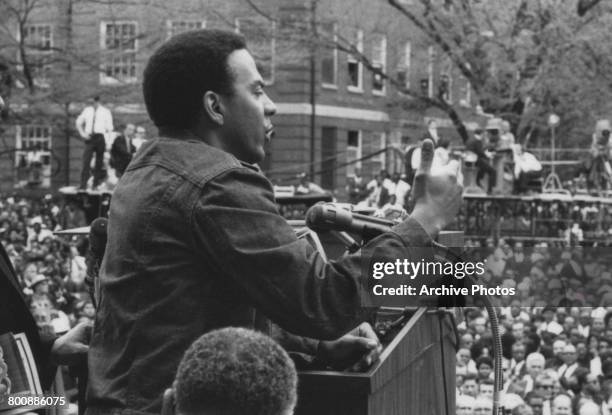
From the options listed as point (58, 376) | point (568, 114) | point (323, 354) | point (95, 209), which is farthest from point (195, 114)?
point (568, 114)

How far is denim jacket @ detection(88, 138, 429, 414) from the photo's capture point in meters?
2.71

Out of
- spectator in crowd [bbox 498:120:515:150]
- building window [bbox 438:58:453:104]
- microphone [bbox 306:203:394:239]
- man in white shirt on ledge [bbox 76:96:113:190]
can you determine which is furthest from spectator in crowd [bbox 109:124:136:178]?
microphone [bbox 306:203:394:239]

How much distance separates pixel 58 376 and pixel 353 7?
86.4 feet

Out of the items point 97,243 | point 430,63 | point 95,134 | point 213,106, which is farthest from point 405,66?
point 213,106

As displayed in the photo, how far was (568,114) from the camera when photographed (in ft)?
95.7

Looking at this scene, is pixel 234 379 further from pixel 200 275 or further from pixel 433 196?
pixel 433 196

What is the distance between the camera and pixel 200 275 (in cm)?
277

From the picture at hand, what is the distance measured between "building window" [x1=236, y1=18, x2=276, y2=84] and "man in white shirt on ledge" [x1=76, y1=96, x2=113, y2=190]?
5.07m

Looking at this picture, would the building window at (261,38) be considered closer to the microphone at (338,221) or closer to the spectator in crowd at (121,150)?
the spectator in crowd at (121,150)

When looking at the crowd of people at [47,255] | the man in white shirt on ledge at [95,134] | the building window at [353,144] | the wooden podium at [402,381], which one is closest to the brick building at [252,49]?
the building window at [353,144]

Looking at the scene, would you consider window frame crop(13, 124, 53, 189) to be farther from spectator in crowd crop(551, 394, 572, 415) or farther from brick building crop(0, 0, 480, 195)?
spectator in crowd crop(551, 394, 572, 415)

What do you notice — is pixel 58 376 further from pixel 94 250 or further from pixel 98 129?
pixel 98 129

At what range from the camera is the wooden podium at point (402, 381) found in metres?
2.74

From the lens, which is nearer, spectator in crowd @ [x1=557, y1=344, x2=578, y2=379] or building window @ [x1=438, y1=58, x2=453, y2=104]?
spectator in crowd @ [x1=557, y1=344, x2=578, y2=379]
